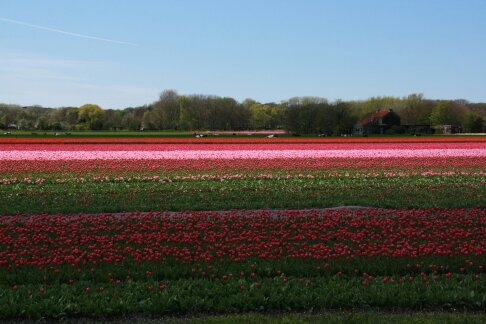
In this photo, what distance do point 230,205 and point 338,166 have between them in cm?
1150

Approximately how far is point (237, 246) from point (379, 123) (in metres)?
109

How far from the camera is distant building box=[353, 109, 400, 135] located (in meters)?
110

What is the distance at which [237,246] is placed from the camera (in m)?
9.70

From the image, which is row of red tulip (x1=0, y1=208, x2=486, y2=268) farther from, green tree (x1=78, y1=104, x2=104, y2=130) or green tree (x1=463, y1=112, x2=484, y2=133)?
green tree (x1=78, y1=104, x2=104, y2=130)

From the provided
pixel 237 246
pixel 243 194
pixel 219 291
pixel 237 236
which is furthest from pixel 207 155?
pixel 219 291

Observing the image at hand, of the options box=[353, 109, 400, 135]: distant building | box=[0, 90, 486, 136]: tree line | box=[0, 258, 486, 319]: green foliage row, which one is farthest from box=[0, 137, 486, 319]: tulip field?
box=[353, 109, 400, 135]: distant building

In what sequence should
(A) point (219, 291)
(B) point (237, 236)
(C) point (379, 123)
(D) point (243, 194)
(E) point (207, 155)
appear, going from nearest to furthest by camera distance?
(A) point (219, 291), (B) point (237, 236), (D) point (243, 194), (E) point (207, 155), (C) point (379, 123)

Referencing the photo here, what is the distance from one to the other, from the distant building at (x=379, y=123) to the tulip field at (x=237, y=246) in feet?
300

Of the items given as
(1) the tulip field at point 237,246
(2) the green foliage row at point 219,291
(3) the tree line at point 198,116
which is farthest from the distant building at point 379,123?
(2) the green foliage row at point 219,291

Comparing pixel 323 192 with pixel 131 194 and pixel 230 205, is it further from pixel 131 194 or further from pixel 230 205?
pixel 131 194

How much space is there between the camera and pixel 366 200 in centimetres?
1509

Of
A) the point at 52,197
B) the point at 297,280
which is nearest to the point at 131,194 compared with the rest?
the point at 52,197

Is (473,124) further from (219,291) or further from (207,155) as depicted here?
(219,291)

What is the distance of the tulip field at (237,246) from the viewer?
7.06 m
